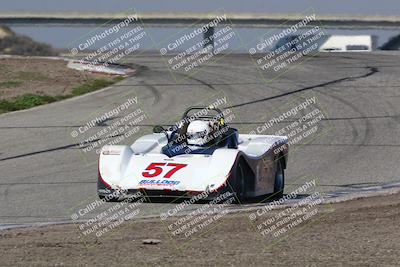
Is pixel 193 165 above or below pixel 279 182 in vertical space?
above

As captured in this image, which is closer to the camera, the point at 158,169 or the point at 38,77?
the point at 158,169

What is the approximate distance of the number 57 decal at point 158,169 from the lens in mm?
12094

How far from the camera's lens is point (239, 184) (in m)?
12.4

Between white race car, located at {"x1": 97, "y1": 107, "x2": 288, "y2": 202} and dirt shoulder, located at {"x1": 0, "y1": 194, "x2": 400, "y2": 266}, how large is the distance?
4.65 ft

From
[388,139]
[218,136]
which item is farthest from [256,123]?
[218,136]

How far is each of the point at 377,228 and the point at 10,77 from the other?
20.5 m

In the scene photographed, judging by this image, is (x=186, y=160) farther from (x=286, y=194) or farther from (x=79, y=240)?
(x=79, y=240)

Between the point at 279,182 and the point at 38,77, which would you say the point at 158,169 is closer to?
the point at 279,182

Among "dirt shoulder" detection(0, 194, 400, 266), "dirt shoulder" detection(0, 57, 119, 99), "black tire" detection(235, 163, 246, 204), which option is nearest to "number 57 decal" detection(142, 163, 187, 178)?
"black tire" detection(235, 163, 246, 204)

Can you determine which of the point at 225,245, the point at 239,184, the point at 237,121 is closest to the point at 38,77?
the point at 237,121

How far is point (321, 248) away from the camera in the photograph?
8.54 m

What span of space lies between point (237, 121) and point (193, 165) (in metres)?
9.79

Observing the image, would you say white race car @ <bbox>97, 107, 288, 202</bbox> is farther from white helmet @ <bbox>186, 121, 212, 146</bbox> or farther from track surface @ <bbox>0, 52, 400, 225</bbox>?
track surface @ <bbox>0, 52, 400, 225</bbox>

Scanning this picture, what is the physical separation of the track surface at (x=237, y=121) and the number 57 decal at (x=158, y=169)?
395mm
